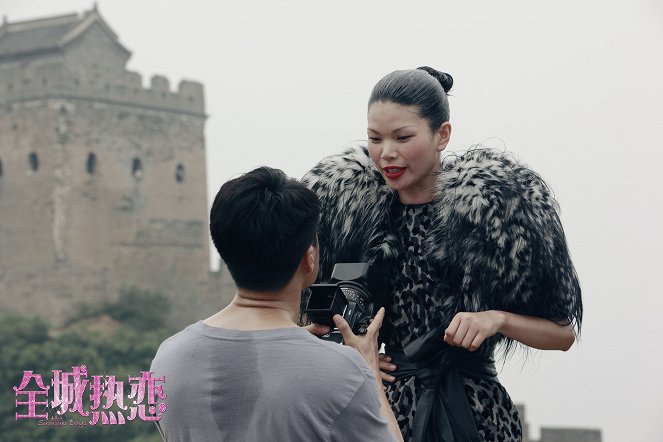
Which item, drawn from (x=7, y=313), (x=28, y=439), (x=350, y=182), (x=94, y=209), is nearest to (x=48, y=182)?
(x=94, y=209)

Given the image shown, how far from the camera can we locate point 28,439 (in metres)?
28.5

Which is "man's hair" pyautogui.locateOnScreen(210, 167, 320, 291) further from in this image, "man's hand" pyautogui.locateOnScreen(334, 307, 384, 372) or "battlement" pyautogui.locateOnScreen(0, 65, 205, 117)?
"battlement" pyautogui.locateOnScreen(0, 65, 205, 117)

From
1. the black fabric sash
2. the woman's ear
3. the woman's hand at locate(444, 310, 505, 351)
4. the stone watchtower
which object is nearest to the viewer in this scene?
the woman's hand at locate(444, 310, 505, 351)

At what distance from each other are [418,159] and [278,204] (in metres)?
0.75

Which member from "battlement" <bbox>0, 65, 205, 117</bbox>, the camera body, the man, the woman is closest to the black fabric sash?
the woman

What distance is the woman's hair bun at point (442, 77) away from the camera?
2.98 meters

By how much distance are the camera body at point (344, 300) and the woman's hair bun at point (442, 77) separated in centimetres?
49

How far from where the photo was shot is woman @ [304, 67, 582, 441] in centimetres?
280

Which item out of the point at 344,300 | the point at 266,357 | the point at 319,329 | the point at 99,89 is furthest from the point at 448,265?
the point at 99,89

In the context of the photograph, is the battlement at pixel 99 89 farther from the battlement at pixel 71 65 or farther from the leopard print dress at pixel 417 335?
the leopard print dress at pixel 417 335

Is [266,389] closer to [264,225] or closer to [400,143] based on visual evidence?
[264,225]

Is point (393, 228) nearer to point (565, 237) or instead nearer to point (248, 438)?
point (565, 237)

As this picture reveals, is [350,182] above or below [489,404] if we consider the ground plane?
above

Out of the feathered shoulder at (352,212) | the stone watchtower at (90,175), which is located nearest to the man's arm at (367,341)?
the feathered shoulder at (352,212)
